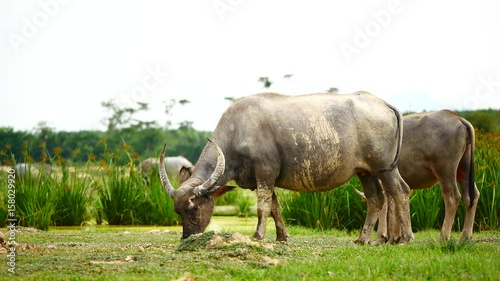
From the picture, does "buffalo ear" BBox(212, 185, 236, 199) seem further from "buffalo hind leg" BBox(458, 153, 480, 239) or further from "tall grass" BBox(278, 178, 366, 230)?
"tall grass" BBox(278, 178, 366, 230)

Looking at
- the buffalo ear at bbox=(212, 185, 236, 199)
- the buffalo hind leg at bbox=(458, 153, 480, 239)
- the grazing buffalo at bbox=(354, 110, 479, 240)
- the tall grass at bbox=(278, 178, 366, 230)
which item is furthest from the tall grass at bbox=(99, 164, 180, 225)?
the buffalo hind leg at bbox=(458, 153, 480, 239)

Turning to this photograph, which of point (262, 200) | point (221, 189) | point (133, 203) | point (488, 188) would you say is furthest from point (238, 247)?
point (133, 203)

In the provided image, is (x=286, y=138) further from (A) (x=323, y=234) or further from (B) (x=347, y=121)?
(A) (x=323, y=234)

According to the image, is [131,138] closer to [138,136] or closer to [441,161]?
[138,136]

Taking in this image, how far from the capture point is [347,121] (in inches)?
420

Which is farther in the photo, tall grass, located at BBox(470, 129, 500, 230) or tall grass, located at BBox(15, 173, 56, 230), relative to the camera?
tall grass, located at BBox(15, 173, 56, 230)

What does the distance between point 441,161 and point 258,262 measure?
4.33m

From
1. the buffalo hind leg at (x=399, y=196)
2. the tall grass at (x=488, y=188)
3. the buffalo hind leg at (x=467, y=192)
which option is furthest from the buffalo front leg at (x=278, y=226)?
the tall grass at (x=488, y=188)

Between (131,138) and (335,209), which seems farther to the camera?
(131,138)

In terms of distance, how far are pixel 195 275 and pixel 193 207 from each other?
276cm

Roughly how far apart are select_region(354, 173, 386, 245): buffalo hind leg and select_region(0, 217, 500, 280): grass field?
41 cm

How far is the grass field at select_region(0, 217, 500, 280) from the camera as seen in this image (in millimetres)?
7500

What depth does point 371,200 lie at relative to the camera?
36.1 ft

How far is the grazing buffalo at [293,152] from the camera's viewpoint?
10273 millimetres
